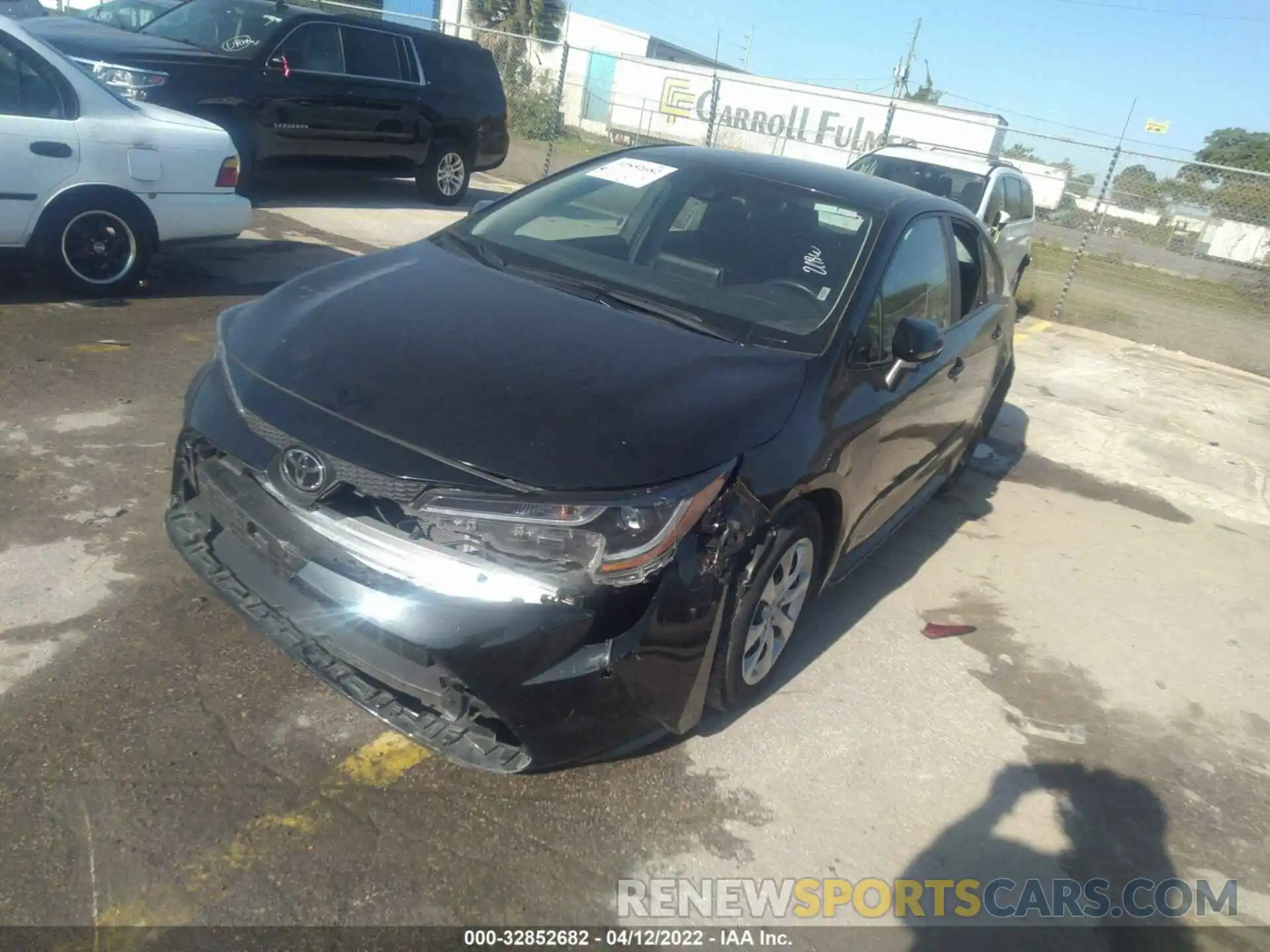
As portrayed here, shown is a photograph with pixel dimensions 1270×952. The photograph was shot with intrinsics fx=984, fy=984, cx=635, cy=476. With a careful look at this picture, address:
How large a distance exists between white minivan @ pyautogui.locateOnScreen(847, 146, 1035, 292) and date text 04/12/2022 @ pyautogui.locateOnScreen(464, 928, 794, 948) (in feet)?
29.5

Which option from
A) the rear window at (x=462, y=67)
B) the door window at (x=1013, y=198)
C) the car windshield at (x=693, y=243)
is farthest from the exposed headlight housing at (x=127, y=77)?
the door window at (x=1013, y=198)

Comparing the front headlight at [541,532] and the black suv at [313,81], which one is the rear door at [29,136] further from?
the front headlight at [541,532]

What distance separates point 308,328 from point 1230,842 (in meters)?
3.38

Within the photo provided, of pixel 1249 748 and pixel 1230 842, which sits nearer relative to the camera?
pixel 1230 842

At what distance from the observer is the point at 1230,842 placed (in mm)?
3225

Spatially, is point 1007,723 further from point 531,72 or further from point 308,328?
point 531,72

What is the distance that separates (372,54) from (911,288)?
8620 millimetres

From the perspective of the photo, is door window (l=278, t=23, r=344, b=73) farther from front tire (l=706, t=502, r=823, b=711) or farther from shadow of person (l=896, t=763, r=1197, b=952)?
shadow of person (l=896, t=763, r=1197, b=952)

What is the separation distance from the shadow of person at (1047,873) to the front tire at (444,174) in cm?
1016

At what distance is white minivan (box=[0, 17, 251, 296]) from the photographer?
553 cm

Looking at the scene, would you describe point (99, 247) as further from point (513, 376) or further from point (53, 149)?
point (513, 376)

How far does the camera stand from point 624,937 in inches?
96.0

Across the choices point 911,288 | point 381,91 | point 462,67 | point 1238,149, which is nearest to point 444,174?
point 462,67

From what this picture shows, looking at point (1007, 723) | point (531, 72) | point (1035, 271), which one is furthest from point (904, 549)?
point (531, 72)
